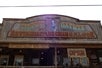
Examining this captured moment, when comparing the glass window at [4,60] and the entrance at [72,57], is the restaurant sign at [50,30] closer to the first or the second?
the entrance at [72,57]

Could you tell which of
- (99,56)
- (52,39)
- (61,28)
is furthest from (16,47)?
(99,56)

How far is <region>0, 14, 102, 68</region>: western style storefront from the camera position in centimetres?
1691

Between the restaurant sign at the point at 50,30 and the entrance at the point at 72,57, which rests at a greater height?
the restaurant sign at the point at 50,30

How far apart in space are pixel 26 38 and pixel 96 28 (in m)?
7.34

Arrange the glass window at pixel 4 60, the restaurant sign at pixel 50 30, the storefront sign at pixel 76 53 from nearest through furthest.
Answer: the storefront sign at pixel 76 53 → the glass window at pixel 4 60 → the restaurant sign at pixel 50 30

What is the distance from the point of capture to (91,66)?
57.2 ft

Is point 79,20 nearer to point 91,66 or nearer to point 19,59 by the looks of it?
point 91,66

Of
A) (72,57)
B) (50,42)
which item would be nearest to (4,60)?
(50,42)

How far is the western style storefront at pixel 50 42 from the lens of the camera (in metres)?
16.9

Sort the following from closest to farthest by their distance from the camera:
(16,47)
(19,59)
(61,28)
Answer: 1. (16,47)
2. (19,59)
3. (61,28)

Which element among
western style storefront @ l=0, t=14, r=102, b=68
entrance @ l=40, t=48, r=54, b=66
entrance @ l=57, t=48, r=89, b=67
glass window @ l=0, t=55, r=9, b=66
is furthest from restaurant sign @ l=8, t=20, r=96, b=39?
glass window @ l=0, t=55, r=9, b=66

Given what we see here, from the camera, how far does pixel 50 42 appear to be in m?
16.8

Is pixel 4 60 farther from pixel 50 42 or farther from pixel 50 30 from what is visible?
pixel 50 30

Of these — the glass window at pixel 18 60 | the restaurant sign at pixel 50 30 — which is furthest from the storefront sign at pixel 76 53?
the glass window at pixel 18 60
